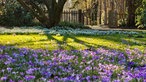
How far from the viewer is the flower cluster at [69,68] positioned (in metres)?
5.30

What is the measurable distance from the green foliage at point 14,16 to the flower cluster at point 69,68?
14.4 metres

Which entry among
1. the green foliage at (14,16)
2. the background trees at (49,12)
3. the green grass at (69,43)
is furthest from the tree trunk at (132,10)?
the green grass at (69,43)

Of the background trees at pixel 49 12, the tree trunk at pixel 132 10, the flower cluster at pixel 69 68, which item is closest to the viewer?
the flower cluster at pixel 69 68

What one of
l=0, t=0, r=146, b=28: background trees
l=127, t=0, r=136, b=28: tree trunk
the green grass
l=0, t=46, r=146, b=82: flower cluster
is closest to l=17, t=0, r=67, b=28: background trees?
l=0, t=0, r=146, b=28: background trees

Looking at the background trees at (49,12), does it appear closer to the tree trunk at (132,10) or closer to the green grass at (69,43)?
the green grass at (69,43)

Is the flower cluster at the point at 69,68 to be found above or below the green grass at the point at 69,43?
above

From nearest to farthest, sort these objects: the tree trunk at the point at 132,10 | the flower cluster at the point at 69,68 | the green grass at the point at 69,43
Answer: the flower cluster at the point at 69,68
the green grass at the point at 69,43
the tree trunk at the point at 132,10

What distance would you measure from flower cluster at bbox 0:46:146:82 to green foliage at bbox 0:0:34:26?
14.4 metres

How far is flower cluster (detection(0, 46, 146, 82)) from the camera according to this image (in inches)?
209

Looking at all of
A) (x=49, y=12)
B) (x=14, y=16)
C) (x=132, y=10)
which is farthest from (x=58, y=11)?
(x=132, y=10)

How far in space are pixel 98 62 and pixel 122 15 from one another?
22561 mm

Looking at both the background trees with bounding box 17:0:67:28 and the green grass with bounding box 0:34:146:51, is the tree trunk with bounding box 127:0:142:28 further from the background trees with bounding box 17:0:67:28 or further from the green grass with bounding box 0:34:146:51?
the green grass with bounding box 0:34:146:51

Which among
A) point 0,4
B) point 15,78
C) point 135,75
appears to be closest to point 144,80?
point 135,75

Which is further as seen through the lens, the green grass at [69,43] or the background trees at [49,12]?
the background trees at [49,12]
